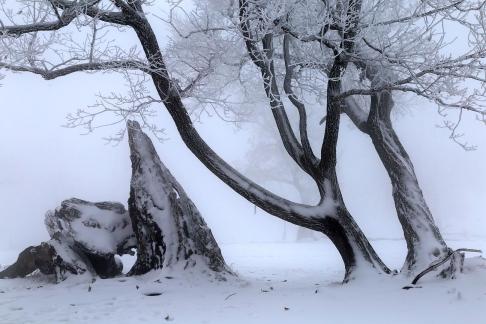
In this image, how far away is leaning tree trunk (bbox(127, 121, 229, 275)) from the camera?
28.5ft

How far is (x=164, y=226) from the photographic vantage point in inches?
347

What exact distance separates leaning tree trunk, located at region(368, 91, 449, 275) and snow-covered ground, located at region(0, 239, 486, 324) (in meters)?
0.83

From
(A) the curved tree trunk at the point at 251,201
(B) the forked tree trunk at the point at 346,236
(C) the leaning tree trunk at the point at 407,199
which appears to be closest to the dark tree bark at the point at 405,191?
(C) the leaning tree trunk at the point at 407,199

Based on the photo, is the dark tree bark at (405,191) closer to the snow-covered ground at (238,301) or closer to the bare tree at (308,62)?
the bare tree at (308,62)

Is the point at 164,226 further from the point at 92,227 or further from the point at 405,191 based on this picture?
the point at 405,191

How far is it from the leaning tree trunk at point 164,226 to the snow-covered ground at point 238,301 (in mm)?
388

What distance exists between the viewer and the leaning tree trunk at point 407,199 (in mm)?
8336

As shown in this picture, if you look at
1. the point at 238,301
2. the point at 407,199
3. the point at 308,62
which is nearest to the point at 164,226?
the point at 238,301

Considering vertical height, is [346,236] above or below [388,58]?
below

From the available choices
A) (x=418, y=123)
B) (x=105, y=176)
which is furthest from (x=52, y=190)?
(x=418, y=123)

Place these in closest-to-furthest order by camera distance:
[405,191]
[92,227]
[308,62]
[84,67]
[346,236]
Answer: [84,67], [308,62], [346,236], [405,191], [92,227]

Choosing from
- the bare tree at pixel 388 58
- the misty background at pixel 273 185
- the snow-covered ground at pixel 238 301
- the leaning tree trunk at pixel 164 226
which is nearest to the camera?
the snow-covered ground at pixel 238 301

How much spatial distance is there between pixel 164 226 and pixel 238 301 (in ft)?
8.71

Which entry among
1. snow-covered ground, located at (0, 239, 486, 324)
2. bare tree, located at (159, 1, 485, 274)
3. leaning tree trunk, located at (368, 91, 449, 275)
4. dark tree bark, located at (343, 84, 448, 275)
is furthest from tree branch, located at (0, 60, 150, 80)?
leaning tree trunk, located at (368, 91, 449, 275)
